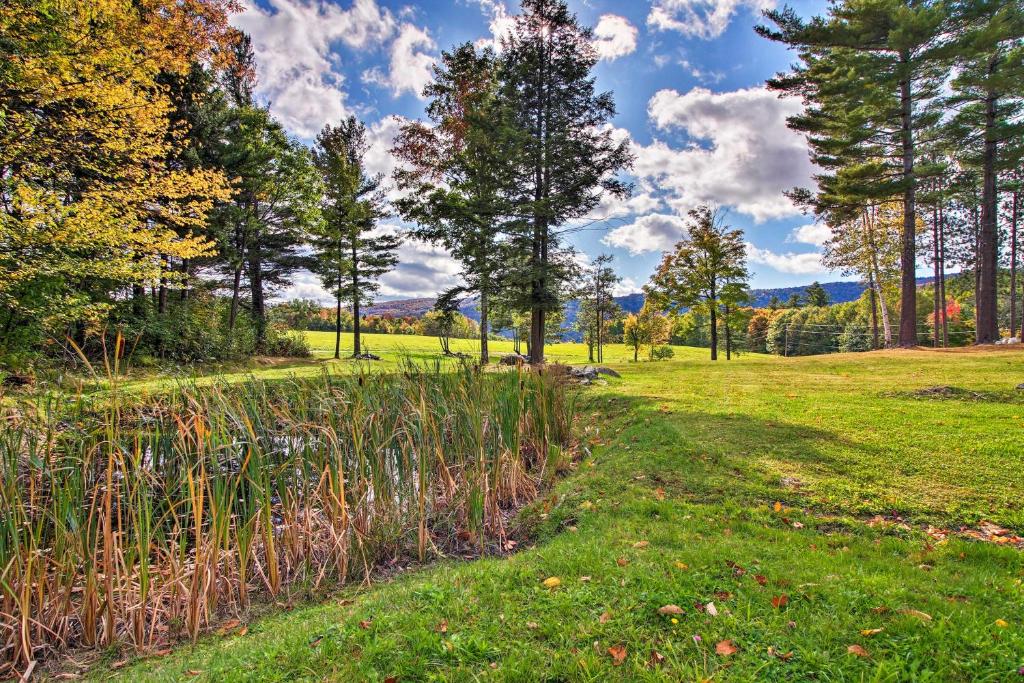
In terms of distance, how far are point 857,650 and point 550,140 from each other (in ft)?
41.6

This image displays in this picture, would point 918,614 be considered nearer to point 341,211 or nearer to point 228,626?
point 228,626

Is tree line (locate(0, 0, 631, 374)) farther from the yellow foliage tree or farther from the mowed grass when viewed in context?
the mowed grass

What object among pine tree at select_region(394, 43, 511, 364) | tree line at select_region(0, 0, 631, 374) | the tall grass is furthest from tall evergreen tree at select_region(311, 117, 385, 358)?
the tall grass

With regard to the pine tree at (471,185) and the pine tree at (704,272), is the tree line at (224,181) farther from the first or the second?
the pine tree at (704,272)

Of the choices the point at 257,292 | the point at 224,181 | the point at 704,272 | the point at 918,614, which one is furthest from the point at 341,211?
the point at 918,614

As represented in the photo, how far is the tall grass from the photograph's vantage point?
266cm

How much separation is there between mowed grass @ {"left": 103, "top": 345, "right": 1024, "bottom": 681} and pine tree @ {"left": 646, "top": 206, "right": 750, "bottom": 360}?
16.8 m

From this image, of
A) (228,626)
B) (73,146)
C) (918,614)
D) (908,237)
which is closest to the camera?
(918,614)

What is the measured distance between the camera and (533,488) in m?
4.95

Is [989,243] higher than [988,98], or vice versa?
[988,98]

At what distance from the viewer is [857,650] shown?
194 centimetres

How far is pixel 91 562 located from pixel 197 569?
23.7 inches

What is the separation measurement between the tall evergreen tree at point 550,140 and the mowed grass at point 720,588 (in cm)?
809

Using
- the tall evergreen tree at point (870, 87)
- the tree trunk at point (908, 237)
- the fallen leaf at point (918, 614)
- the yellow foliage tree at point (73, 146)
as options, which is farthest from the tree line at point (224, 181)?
the tree trunk at point (908, 237)
